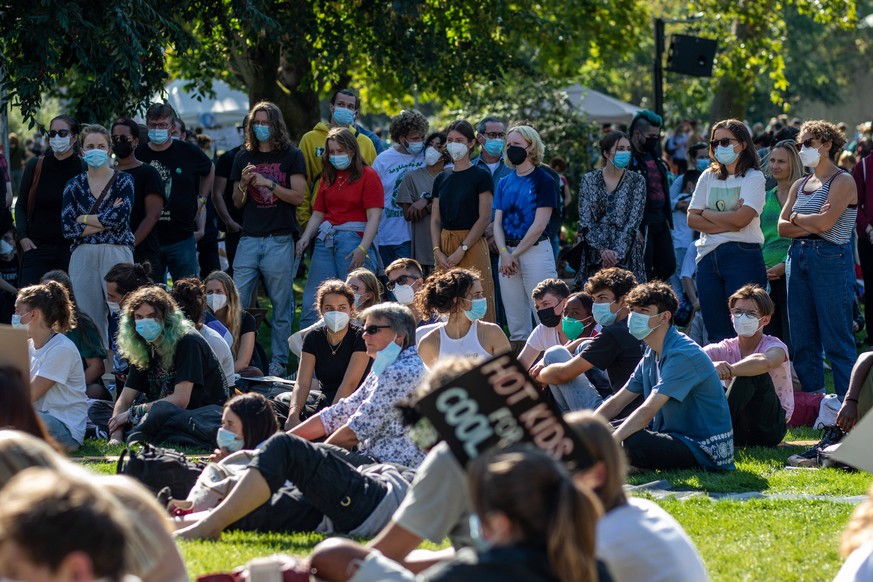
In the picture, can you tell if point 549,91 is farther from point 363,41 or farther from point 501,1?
point 363,41

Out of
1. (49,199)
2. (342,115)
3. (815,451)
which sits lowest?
(815,451)

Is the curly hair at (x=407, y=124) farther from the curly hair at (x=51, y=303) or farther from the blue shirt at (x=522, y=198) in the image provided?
the curly hair at (x=51, y=303)

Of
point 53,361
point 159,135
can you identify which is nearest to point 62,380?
point 53,361

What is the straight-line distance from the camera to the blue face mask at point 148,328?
8773 mm

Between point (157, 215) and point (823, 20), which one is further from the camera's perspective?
point (823, 20)

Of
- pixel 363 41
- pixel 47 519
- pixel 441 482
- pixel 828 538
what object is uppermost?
pixel 363 41

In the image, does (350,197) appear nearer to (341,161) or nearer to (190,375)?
(341,161)

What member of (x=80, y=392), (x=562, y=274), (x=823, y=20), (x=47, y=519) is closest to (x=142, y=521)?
(x=47, y=519)

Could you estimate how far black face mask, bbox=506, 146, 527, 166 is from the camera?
1116cm

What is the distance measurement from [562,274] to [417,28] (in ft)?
14.1

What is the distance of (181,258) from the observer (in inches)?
461

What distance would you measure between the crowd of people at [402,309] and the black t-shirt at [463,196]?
25 mm

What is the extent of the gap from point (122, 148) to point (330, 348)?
323cm

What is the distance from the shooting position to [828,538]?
251 inches
